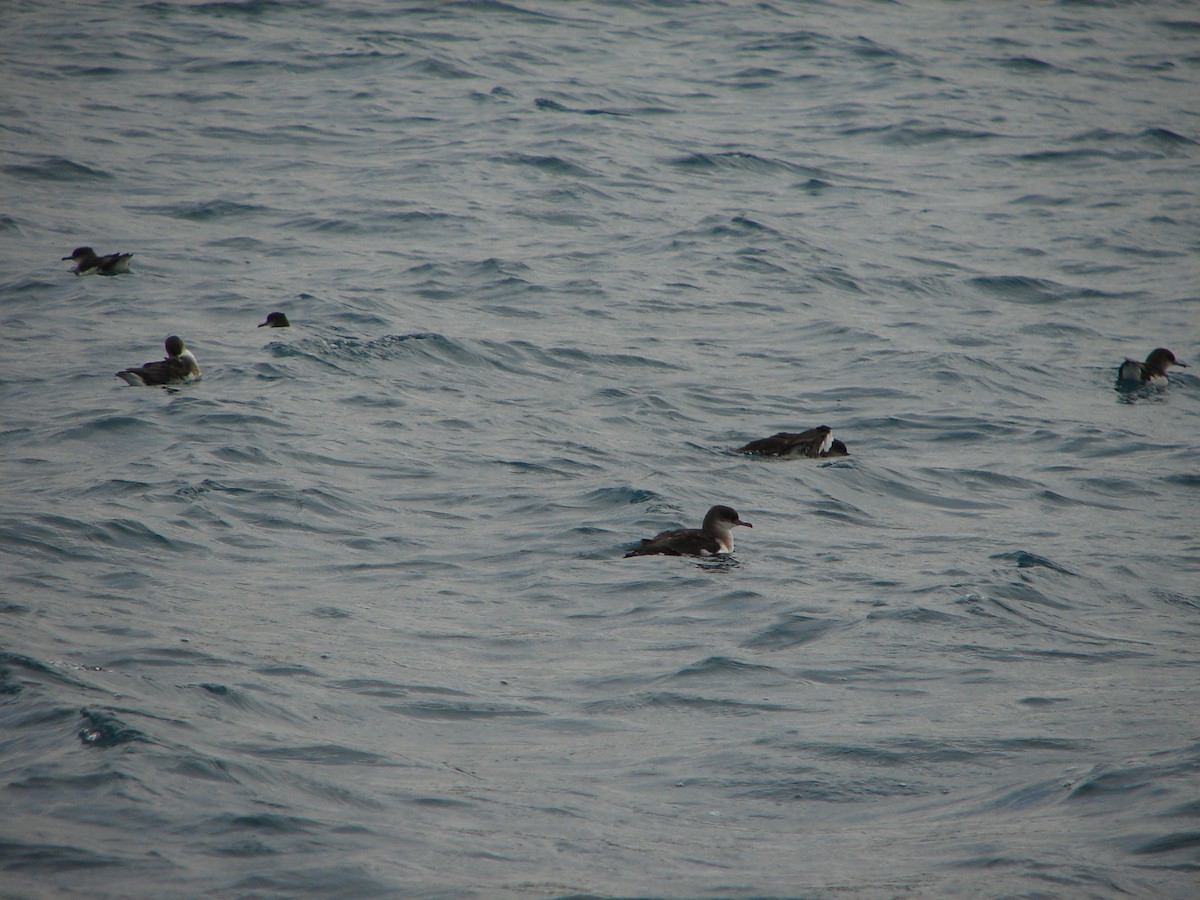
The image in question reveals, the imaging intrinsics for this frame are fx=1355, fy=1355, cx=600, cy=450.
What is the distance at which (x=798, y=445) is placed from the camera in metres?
12.9

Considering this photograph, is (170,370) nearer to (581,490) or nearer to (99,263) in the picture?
(99,263)

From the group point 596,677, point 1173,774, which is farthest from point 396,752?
point 1173,774

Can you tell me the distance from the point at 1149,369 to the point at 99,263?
520 inches

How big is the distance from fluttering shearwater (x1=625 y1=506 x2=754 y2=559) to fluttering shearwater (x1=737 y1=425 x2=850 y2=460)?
2.01m

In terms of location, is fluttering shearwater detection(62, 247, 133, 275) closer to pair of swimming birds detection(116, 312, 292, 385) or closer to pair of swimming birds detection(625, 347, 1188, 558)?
pair of swimming birds detection(116, 312, 292, 385)

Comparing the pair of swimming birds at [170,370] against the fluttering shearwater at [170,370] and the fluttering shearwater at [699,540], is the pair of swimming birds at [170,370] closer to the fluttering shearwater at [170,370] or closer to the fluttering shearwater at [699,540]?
the fluttering shearwater at [170,370]

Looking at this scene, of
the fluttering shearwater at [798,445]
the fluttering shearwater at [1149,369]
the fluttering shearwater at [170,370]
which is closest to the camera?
the fluttering shearwater at [798,445]

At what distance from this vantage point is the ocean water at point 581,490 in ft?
21.1

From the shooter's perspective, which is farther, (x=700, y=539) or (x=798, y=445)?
(x=798, y=445)

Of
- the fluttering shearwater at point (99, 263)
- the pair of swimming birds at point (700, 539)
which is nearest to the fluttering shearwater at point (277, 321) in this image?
the fluttering shearwater at point (99, 263)

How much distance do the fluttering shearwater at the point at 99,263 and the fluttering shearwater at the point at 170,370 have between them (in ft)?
11.1

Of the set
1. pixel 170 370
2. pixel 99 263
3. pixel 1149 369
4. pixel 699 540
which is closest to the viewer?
pixel 699 540

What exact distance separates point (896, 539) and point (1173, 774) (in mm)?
4603

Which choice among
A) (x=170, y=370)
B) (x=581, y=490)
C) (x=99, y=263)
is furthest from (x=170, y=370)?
(x=581, y=490)
